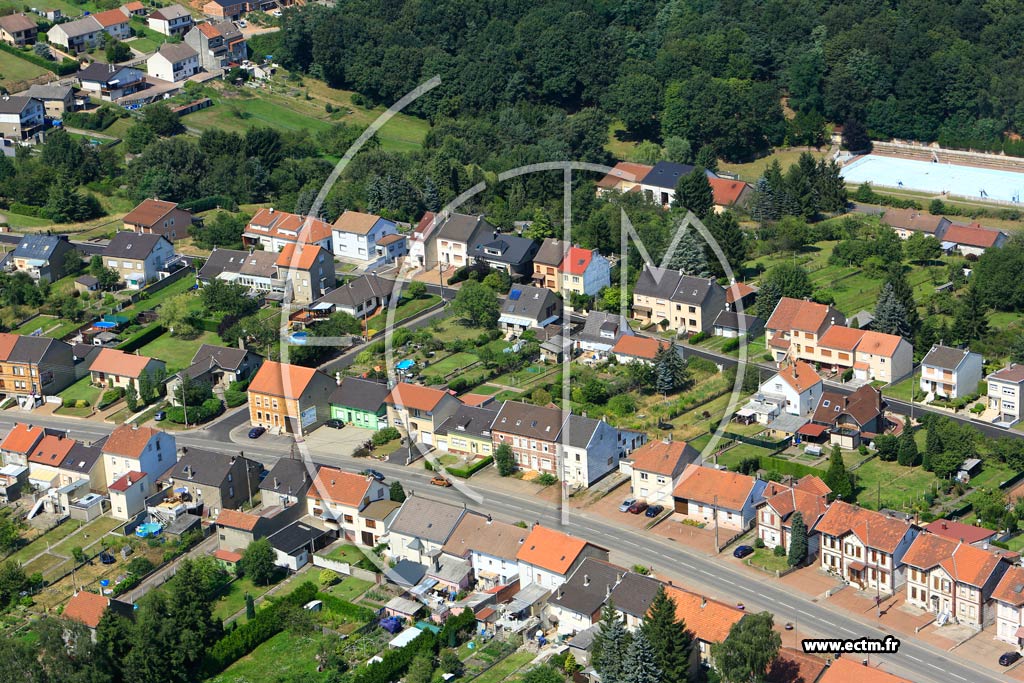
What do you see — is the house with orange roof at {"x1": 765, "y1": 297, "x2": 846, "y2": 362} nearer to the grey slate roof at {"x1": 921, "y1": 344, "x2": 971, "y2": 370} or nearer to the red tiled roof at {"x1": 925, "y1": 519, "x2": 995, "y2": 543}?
the grey slate roof at {"x1": 921, "y1": 344, "x2": 971, "y2": 370}

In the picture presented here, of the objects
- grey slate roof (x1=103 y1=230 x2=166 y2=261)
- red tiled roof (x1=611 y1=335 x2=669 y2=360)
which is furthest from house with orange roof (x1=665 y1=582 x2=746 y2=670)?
grey slate roof (x1=103 y1=230 x2=166 y2=261)

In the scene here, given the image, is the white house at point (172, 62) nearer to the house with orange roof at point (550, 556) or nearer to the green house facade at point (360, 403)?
the green house facade at point (360, 403)

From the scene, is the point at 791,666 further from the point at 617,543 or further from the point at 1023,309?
the point at 1023,309

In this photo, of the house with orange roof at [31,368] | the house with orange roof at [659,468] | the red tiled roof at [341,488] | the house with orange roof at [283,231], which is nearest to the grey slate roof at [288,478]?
the red tiled roof at [341,488]

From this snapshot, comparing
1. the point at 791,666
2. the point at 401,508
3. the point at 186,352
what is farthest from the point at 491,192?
the point at 791,666

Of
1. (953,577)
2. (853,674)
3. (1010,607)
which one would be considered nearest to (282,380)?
(953,577)

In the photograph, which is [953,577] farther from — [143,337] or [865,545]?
[143,337]
